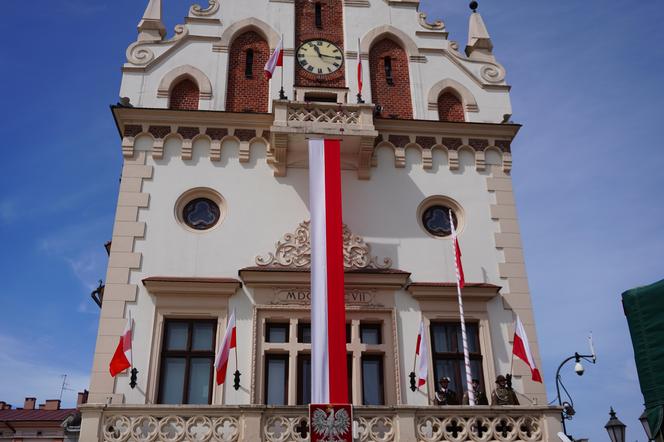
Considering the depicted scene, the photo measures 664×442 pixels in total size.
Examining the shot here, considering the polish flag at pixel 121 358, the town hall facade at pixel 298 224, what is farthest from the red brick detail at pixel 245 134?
the polish flag at pixel 121 358

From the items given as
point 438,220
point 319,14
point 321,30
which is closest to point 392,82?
point 321,30

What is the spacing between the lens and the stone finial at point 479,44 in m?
22.9

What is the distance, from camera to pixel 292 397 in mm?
16922

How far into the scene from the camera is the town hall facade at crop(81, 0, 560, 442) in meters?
16.6

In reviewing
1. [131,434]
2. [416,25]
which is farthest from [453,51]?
[131,434]

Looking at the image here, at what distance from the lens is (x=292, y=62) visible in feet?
70.7

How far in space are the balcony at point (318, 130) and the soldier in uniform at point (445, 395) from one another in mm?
6300

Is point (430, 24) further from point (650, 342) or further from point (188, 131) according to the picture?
point (650, 342)

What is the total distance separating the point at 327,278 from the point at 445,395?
4022mm

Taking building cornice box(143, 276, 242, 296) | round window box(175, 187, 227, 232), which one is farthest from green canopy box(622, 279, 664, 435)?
round window box(175, 187, 227, 232)

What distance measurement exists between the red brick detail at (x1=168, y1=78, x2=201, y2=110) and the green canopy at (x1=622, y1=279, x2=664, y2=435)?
16284 mm

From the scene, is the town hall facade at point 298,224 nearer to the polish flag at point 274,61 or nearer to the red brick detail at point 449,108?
the red brick detail at point 449,108

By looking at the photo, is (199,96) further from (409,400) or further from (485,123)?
(409,400)

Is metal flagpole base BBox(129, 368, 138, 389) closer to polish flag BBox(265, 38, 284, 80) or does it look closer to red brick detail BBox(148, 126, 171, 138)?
red brick detail BBox(148, 126, 171, 138)
